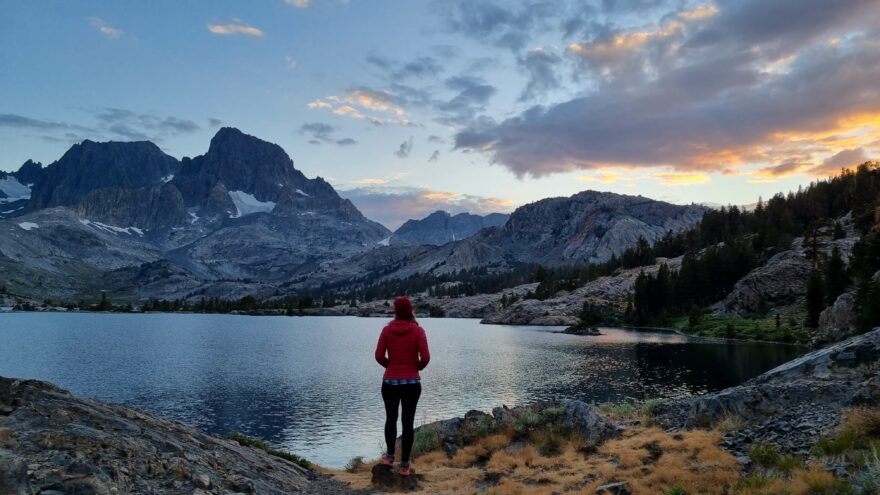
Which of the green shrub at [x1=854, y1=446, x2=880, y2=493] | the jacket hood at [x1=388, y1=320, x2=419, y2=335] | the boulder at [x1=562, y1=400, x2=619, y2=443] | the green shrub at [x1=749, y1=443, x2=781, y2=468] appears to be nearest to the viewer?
the green shrub at [x1=854, y1=446, x2=880, y2=493]

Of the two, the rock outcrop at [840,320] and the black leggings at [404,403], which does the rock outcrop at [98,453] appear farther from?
the rock outcrop at [840,320]

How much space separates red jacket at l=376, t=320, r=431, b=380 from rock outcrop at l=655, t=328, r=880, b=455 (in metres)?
11.2

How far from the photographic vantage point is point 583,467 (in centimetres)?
1916

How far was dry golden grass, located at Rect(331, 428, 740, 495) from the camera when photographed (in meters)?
15.4

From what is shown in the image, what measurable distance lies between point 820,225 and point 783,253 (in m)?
22.9

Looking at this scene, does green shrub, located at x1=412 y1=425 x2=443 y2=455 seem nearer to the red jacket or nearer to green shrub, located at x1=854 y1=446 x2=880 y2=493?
the red jacket

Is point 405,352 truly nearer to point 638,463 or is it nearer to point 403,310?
point 403,310

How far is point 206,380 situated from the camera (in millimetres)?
71125

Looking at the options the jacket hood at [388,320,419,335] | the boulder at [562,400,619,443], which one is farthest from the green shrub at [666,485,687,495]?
the boulder at [562,400,619,443]

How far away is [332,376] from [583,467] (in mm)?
59977

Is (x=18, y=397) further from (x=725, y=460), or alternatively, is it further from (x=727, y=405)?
(x=727, y=405)

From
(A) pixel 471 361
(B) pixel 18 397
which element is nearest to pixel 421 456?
(B) pixel 18 397

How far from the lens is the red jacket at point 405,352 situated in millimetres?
16938

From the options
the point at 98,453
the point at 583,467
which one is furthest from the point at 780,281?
the point at 98,453
